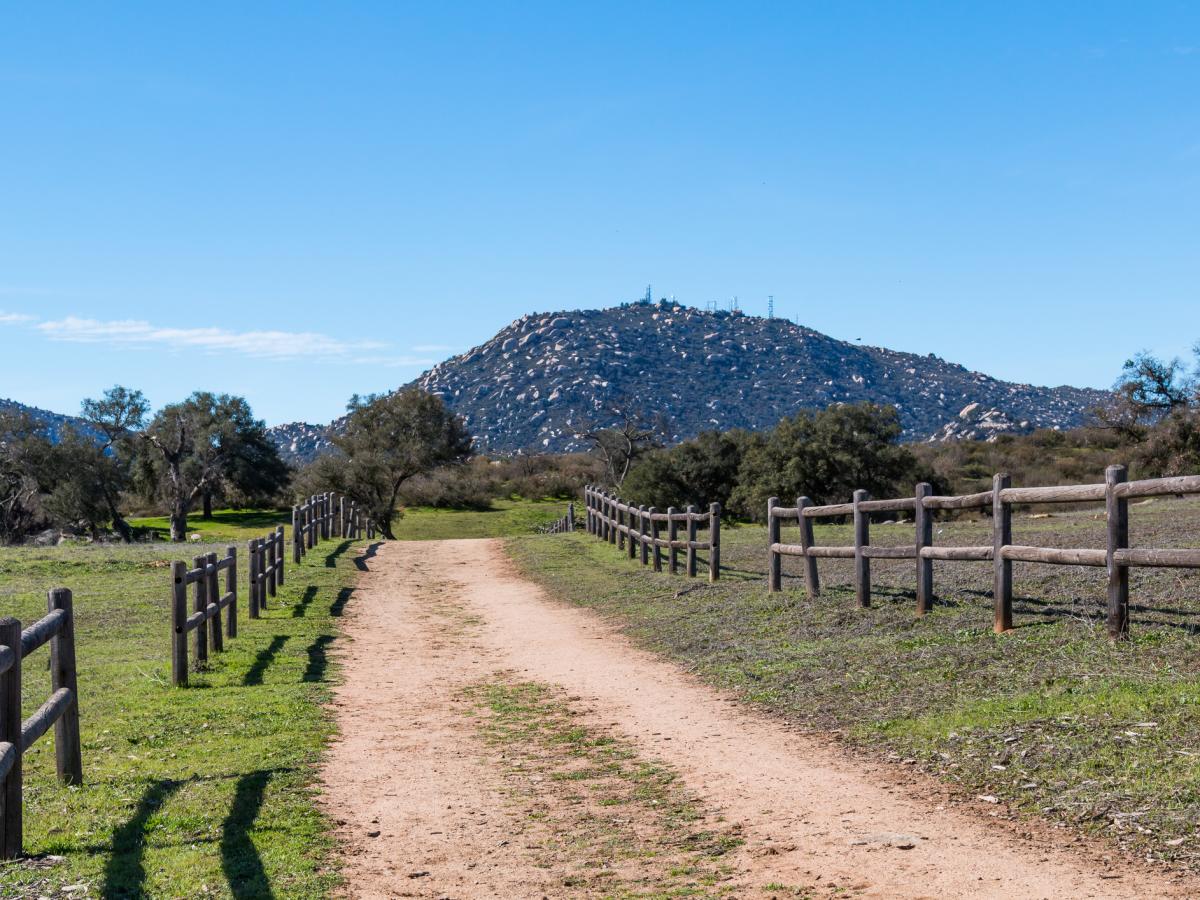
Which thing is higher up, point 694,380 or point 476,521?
point 694,380

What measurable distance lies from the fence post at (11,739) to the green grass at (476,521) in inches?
1797

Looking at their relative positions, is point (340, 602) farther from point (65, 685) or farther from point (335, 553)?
point (65, 685)

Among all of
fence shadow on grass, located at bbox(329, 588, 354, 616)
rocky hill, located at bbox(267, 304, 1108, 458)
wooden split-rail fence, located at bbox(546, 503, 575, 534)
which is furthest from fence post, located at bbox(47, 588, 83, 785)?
rocky hill, located at bbox(267, 304, 1108, 458)

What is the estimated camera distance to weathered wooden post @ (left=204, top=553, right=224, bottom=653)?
47.5 feet

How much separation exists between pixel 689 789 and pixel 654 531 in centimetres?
1748

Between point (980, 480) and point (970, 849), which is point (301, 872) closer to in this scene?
point (970, 849)

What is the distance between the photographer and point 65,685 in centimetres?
Answer: 830

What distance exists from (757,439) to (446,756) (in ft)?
166

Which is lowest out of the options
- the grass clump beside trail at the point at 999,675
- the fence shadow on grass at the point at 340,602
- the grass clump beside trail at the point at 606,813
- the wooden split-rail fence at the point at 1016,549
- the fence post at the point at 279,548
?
the fence shadow on grass at the point at 340,602

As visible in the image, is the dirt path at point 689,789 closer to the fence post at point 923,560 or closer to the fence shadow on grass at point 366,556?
the fence post at point 923,560

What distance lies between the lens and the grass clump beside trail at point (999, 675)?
7.00m

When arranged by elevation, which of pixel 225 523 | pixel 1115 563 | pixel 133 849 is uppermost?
pixel 1115 563

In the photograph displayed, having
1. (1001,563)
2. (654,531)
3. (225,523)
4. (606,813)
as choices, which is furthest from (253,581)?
(225,523)

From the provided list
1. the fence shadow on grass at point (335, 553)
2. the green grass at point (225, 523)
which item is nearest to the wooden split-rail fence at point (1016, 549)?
the fence shadow on grass at point (335, 553)
